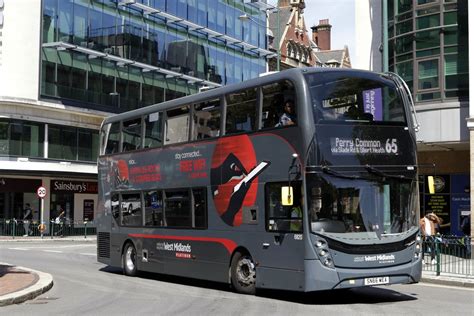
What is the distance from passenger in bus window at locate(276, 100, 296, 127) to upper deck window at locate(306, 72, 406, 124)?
0.48m

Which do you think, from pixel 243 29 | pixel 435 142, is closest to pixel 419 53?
pixel 435 142

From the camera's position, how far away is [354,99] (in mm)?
13023

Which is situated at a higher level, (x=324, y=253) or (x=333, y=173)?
(x=333, y=173)

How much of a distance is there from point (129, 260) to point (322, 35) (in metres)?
77.9

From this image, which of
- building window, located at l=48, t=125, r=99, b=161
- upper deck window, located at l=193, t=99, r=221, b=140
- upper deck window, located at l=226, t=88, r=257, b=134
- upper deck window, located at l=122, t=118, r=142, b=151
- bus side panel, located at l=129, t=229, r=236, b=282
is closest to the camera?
upper deck window, located at l=226, t=88, r=257, b=134

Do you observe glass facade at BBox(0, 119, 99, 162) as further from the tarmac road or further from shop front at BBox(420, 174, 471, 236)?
the tarmac road

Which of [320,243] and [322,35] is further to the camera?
[322,35]

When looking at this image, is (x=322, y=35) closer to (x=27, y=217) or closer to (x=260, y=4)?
(x=260, y=4)

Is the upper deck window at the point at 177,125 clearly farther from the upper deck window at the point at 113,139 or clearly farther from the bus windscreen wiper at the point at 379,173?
the bus windscreen wiper at the point at 379,173

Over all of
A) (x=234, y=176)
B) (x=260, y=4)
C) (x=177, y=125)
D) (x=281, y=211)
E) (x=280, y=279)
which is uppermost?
(x=260, y=4)

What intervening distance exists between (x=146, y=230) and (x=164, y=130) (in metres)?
2.72

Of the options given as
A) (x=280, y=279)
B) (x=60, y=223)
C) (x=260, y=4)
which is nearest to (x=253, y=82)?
(x=280, y=279)

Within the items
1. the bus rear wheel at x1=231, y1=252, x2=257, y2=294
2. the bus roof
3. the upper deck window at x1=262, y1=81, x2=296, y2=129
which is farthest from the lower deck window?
the bus roof

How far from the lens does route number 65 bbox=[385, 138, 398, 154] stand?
13.1 m
